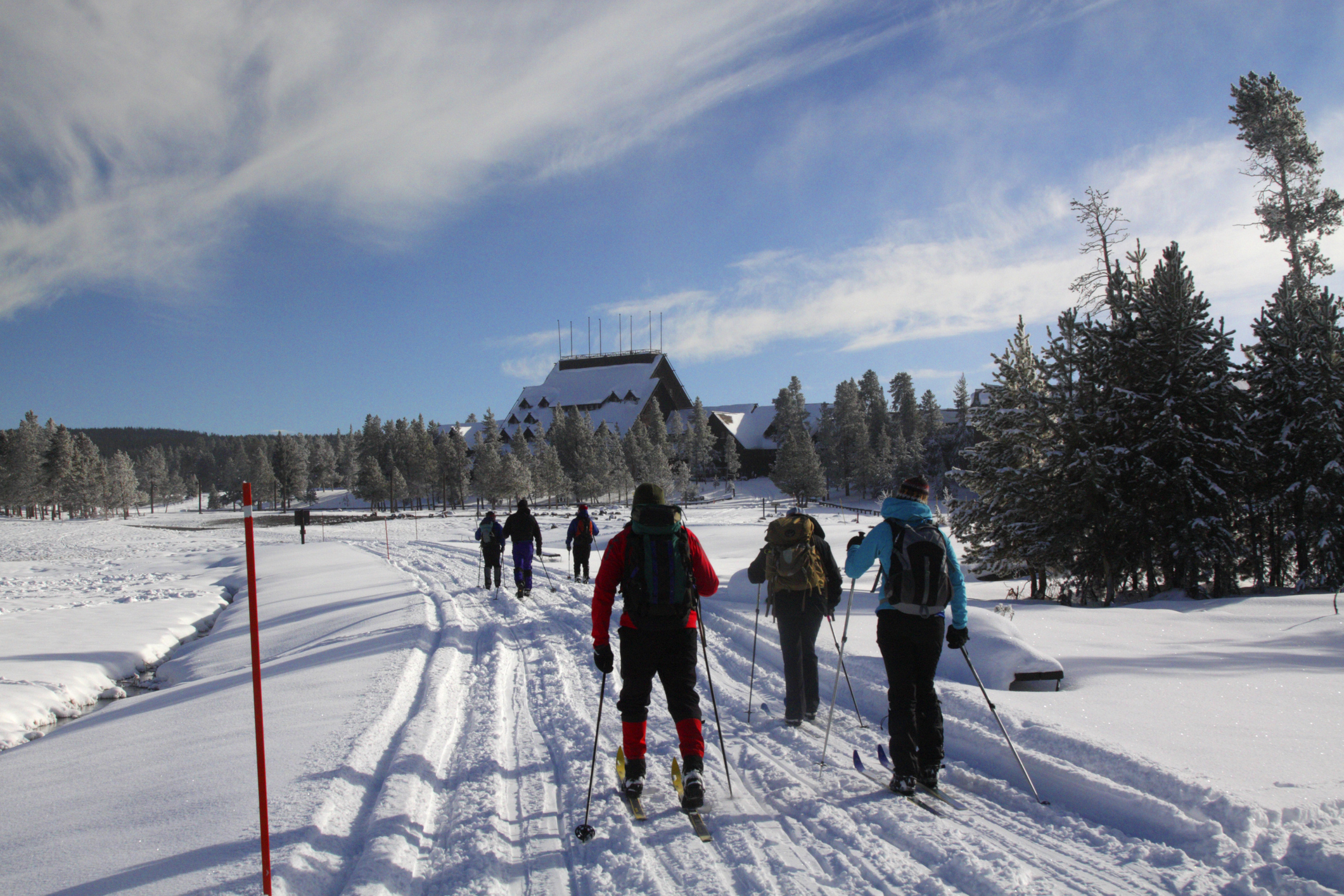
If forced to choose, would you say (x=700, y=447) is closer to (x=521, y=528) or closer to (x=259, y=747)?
(x=521, y=528)

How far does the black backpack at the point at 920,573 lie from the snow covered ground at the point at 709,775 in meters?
1.24

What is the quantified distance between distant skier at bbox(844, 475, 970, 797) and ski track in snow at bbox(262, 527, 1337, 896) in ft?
1.05

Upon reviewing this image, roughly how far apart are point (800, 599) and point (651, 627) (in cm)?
210

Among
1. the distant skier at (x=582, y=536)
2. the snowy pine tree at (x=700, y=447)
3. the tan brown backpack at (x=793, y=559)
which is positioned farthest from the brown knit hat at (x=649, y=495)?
the snowy pine tree at (x=700, y=447)

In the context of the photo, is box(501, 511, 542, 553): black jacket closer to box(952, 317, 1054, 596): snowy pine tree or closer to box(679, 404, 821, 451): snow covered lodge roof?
box(952, 317, 1054, 596): snowy pine tree

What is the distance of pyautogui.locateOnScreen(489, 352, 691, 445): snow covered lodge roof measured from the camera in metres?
87.4

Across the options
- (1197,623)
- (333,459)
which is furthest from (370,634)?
(333,459)

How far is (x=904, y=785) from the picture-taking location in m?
4.40

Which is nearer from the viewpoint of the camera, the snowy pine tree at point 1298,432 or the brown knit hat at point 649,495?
the brown knit hat at point 649,495

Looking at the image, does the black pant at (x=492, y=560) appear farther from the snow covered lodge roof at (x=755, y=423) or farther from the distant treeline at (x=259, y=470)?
the snow covered lodge roof at (x=755, y=423)

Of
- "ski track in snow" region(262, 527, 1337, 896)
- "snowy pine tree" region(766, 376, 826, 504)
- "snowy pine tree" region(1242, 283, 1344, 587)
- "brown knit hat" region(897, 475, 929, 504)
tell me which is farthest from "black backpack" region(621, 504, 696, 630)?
"snowy pine tree" region(766, 376, 826, 504)

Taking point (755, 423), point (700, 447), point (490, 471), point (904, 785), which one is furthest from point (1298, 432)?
point (755, 423)

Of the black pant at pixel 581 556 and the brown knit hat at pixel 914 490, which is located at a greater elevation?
the brown knit hat at pixel 914 490

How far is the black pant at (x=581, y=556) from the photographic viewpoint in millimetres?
15227
